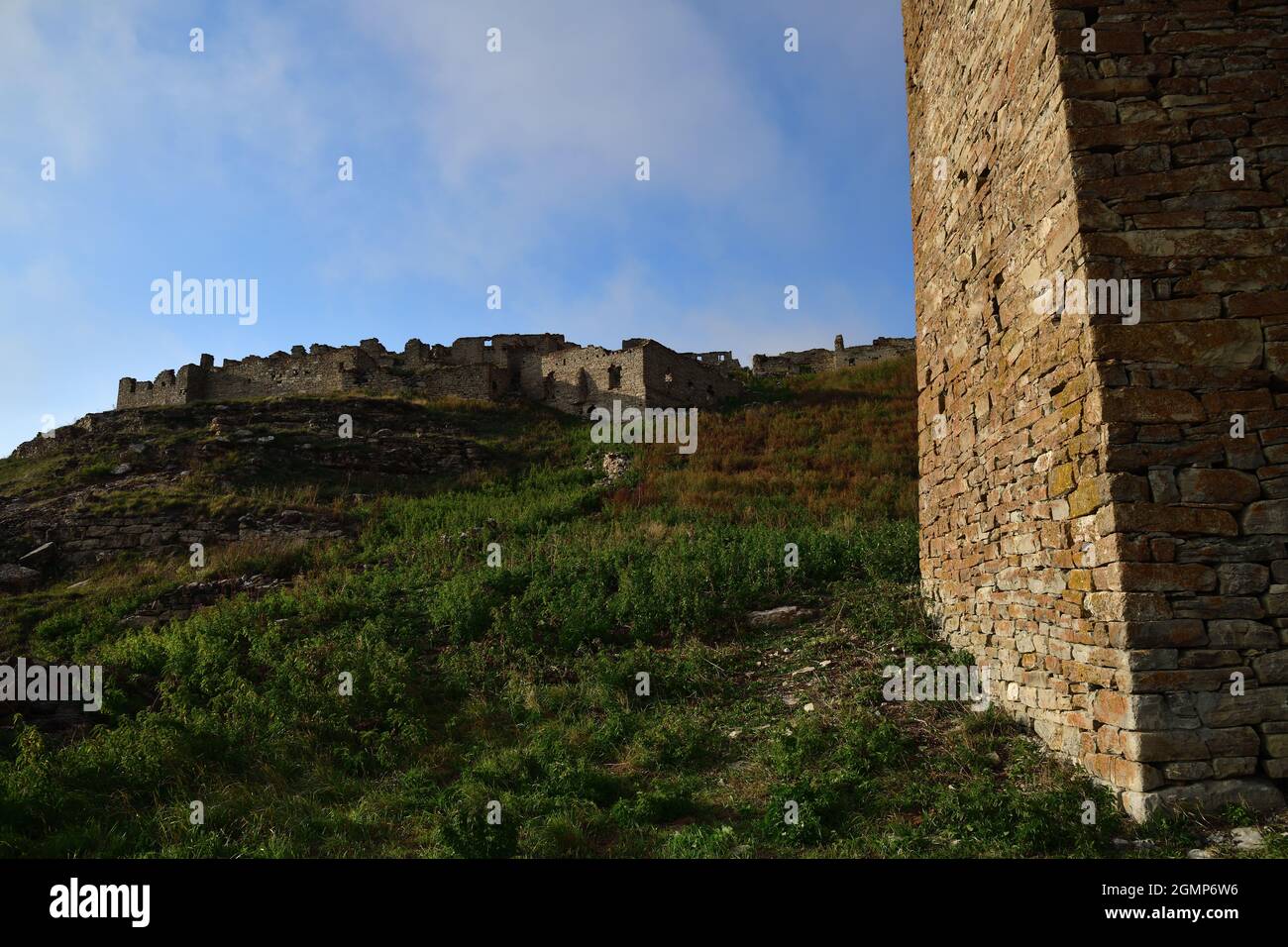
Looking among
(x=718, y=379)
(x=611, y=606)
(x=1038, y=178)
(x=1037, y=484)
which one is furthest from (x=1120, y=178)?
(x=718, y=379)

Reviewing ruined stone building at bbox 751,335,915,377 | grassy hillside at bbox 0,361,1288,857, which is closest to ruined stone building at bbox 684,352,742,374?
ruined stone building at bbox 751,335,915,377

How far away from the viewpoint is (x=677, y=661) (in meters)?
8.61

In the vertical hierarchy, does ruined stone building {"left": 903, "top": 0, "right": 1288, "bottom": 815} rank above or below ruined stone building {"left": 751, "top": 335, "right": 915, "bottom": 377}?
below

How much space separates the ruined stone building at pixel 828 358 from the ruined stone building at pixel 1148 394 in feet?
99.2

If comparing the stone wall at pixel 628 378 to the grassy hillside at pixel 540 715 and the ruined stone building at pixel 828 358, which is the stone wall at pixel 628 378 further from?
the grassy hillside at pixel 540 715

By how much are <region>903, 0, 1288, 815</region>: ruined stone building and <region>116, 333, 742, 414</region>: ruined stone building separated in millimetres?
20633

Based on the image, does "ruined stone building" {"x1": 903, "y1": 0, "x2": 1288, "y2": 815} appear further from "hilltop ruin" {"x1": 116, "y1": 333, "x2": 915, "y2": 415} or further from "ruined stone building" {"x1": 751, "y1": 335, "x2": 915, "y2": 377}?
"ruined stone building" {"x1": 751, "y1": 335, "x2": 915, "y2": 377}

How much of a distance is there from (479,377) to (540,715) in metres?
22.4

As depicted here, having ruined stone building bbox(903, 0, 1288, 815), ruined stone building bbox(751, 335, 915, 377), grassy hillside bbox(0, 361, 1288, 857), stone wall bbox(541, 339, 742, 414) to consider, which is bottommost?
grassy hillside bbox(0, 361, 1288, 857)

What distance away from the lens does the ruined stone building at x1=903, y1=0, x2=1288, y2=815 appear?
468 centimetres

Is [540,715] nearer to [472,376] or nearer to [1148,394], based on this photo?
[1148,394]

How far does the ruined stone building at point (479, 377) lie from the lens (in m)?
27.2

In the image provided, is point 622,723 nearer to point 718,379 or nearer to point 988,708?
point 988,708
